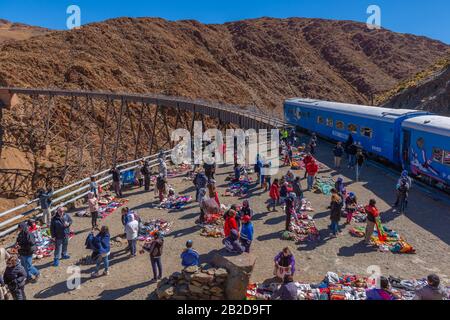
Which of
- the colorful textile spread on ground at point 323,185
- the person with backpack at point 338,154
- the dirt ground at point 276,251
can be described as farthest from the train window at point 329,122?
the dirt ground at point 276,251

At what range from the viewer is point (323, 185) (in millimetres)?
15109

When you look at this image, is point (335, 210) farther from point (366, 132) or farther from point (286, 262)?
point (366, 132)

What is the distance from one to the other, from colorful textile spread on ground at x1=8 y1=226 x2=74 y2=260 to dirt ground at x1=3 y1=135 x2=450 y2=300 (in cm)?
41

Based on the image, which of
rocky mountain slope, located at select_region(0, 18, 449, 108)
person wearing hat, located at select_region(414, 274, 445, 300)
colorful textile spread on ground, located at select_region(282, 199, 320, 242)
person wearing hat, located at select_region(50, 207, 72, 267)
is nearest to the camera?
person wearing hat, located at select_region(414, 274, 445, 300)

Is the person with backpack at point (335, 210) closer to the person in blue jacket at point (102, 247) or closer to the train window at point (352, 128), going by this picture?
the person in blue jacket at point (102, 247)

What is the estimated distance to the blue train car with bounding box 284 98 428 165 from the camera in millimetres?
16719

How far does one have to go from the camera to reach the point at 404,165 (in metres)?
16.0

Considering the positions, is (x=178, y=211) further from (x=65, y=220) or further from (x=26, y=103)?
(x=26, y=103)

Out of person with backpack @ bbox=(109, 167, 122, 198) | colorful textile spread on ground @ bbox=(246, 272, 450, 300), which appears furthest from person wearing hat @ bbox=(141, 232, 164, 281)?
person with backpack @ bbox=(109, 167, 122, 198)

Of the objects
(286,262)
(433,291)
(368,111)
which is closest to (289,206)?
(286,262)

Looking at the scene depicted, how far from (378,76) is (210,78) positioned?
42.9 meters

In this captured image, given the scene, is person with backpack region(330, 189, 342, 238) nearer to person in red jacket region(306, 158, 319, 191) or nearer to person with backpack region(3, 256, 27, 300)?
person in red jacket region(306, 158, 319, 191)

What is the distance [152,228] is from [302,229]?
493 cm

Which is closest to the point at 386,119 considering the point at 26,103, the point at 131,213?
the point at 131,213
